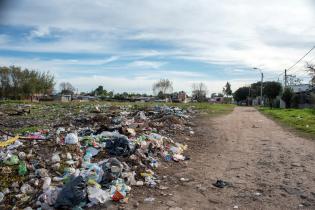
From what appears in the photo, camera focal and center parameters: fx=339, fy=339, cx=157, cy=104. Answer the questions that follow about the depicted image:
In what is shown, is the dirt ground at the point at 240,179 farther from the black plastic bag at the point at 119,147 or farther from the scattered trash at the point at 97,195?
the black plastic bag at the point at 119,147

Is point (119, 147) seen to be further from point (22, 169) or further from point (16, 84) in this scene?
point (16, 84)

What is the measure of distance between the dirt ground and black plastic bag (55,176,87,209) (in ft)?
2.10

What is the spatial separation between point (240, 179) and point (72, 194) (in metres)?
2.86

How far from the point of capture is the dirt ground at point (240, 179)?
465 cm

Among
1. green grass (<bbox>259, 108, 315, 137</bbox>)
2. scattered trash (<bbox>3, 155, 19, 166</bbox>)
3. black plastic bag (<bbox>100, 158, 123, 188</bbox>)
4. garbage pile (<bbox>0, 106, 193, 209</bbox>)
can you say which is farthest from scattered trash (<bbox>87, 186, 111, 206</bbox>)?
green grass (<bbox>259, 108, 315, 137</bbox>)

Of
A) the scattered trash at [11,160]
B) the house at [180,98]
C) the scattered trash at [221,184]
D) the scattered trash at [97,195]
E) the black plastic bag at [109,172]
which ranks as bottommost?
the scattered trash at [221,184]

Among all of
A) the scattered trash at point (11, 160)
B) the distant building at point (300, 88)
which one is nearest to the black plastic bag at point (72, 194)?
the scattered trash at point (11, 160)

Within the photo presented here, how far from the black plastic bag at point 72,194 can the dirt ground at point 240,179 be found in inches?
25.2

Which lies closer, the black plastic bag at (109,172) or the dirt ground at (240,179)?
the dirt ground at (240,179)

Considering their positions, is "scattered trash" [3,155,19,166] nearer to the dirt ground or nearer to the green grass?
the dirt ground

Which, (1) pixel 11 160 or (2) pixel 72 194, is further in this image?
(1) pixel 11 160

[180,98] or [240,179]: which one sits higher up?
[180,98]

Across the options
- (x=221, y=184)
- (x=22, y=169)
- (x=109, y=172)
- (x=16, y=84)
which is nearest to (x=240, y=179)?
(x=221, y=184)

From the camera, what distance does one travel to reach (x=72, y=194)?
4.42 m
